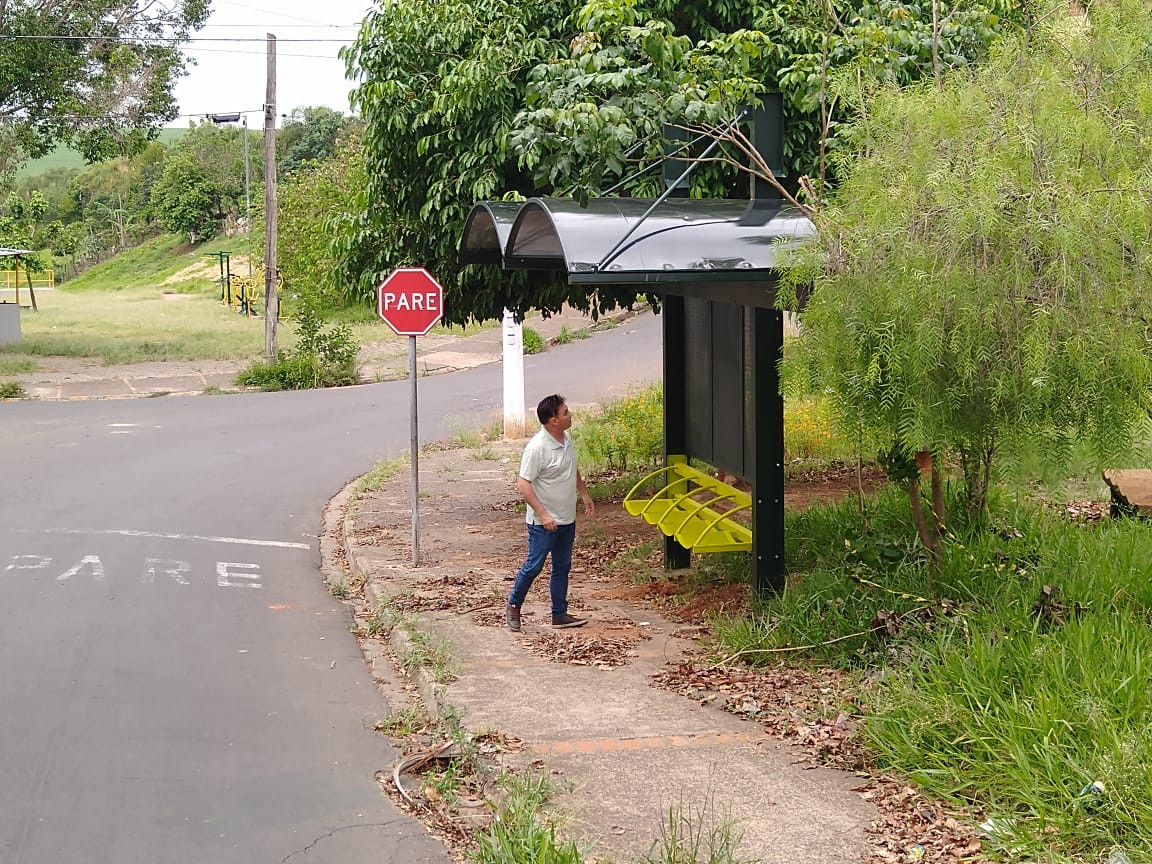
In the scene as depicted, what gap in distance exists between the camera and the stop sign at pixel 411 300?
38.7 ft

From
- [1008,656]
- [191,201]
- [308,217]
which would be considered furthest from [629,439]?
[191,201]

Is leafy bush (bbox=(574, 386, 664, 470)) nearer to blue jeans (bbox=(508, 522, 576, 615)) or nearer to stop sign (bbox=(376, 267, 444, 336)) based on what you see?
stop sign (bbox=(376, 267, 444, 336))

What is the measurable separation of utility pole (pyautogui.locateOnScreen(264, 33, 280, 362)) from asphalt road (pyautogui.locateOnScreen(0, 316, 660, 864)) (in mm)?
8130

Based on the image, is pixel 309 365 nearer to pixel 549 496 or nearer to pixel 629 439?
pixel 629 439

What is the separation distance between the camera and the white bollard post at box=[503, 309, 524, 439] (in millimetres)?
19062

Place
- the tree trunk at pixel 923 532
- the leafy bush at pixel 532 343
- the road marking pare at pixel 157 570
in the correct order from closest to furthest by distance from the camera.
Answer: the tree trunk at pixel 923 532, the road marking pare at pixel 157 570, the leafy bush at pixel 532 343

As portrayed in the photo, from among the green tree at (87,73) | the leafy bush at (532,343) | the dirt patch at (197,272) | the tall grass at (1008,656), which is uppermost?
the green tree at (87,73)

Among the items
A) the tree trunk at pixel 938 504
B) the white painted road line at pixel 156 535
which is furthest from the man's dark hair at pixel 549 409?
the white painted road line at pixel 156 535

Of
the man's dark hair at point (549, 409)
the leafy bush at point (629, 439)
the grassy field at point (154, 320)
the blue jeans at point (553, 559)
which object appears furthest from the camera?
the grassy field at point (154, 320)

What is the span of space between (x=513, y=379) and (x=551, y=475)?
33.7 ft

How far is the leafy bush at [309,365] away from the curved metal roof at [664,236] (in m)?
19.3

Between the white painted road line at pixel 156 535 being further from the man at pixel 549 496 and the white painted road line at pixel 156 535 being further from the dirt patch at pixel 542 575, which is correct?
the man at pixel 549 496

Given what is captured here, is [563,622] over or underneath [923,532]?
underneath

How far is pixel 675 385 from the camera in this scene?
36.6ft
